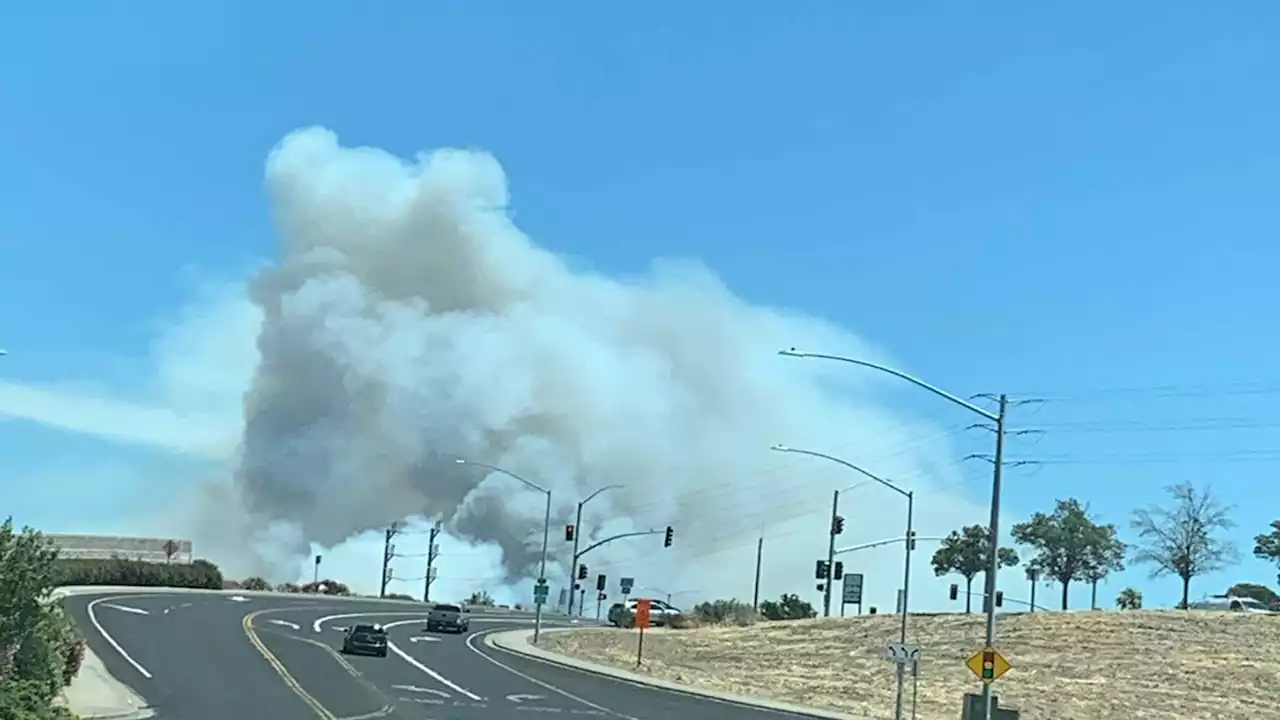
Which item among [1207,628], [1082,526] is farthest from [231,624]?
[1082,526]

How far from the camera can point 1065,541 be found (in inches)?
5157

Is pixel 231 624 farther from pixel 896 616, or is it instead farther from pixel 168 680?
pixel 896 616

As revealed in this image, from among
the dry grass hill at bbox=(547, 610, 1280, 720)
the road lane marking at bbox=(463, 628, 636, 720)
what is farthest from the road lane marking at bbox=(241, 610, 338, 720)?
the dry grass hill at bbox=(547, 610, 1280, 720)

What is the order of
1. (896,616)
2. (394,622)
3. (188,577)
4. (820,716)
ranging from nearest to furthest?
(820,716)
(394,622)
(896,616)
(188,577)

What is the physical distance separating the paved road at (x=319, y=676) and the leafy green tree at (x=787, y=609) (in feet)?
129

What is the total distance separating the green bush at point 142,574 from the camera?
9975 cm

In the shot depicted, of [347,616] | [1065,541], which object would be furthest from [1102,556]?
[347,616]

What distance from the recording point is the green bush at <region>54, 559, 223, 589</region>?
327ft

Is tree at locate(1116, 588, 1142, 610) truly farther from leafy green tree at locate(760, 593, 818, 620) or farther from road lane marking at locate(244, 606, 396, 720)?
road lane marking at locate(244, 606, 396, 720)

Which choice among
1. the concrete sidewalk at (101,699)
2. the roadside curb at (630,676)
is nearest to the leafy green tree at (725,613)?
the roadside curb at (630,676)

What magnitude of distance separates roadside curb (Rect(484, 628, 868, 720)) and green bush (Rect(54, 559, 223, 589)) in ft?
96.5

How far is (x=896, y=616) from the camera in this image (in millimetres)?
96625

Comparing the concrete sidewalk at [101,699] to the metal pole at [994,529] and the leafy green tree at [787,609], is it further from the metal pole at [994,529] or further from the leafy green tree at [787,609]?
the leafy green tree at [787,609]

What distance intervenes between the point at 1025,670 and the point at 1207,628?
19.9 metres
